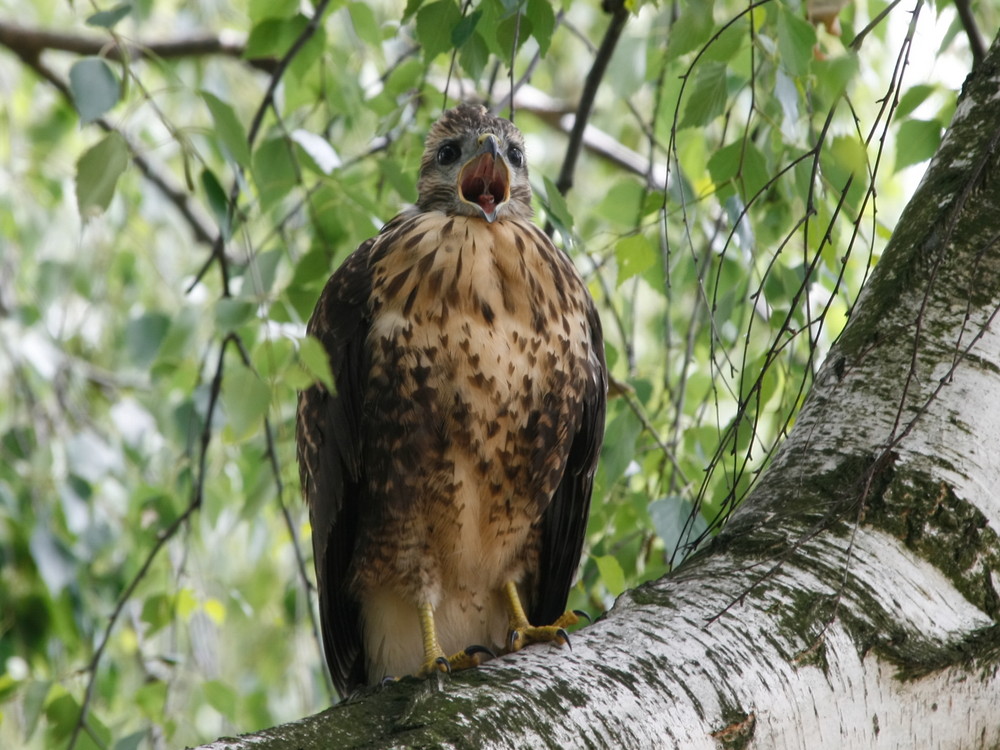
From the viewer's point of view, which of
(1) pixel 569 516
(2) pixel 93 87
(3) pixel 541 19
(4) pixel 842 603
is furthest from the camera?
(1) pixel 569 516

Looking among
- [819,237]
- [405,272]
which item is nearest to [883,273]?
[819,237]

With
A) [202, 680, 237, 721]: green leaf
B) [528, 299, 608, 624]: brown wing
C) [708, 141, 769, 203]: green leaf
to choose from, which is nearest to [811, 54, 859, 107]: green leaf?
[708, 141, 769, 203]: green leaf

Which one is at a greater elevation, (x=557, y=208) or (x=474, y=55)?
(x=474, y=55)

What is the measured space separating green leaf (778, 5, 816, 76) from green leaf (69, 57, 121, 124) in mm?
1099

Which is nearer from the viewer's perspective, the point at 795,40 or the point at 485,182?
the point at 795,40

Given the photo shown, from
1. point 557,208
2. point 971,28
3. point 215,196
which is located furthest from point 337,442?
point 971,28

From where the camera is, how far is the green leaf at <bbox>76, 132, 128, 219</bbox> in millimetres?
1738

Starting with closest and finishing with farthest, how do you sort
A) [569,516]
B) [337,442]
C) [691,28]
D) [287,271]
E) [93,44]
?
[691,28], [337,442], [569,516], [287,271], [93,44]

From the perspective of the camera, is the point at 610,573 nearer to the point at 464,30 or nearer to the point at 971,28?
the point at 464,30

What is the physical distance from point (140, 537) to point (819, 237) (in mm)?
2262

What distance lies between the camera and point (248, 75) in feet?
16.4

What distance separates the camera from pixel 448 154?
289 cm

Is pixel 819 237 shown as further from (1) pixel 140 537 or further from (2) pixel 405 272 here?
(1) pixel 140 537

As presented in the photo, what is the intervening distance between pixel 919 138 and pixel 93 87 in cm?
157
